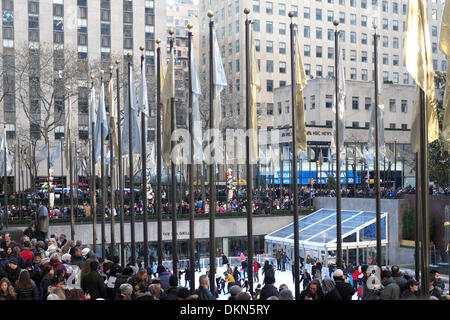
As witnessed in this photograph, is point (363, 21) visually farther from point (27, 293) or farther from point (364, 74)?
point (27, 293)

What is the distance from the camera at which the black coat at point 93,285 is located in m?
12.5

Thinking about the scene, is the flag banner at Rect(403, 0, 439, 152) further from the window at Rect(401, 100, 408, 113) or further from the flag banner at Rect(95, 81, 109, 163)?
the window at Rect(401, 100, 408, 113)

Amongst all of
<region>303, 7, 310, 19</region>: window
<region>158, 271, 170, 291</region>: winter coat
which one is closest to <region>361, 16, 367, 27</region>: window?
<region>303, 7, 310, 19</region>: window

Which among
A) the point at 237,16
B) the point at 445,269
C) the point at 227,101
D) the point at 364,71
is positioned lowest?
the point at 445,269

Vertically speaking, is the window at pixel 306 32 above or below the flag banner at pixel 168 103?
above

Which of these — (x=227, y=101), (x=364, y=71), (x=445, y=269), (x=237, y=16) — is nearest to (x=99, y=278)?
(x=445, y=269)

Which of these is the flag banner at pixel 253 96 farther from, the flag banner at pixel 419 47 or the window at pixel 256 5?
the window at pixel 256 5

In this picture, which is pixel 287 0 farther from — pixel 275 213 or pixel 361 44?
pixel 275 213

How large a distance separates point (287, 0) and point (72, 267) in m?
76.0

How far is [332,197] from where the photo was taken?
4809 cm

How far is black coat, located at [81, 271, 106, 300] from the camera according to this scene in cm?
1250

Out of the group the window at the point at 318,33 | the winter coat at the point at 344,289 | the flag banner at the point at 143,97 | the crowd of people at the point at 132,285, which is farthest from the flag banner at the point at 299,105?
the window at the point at 318,33

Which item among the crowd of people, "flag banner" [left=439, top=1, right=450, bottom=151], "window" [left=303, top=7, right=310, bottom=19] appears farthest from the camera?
"window" [left=303, top=7, right=310, bottom=19]

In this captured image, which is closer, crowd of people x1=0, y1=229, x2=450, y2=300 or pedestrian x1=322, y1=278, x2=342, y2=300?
pedestrian x1=322, y1=278, x2=342, y2=300
